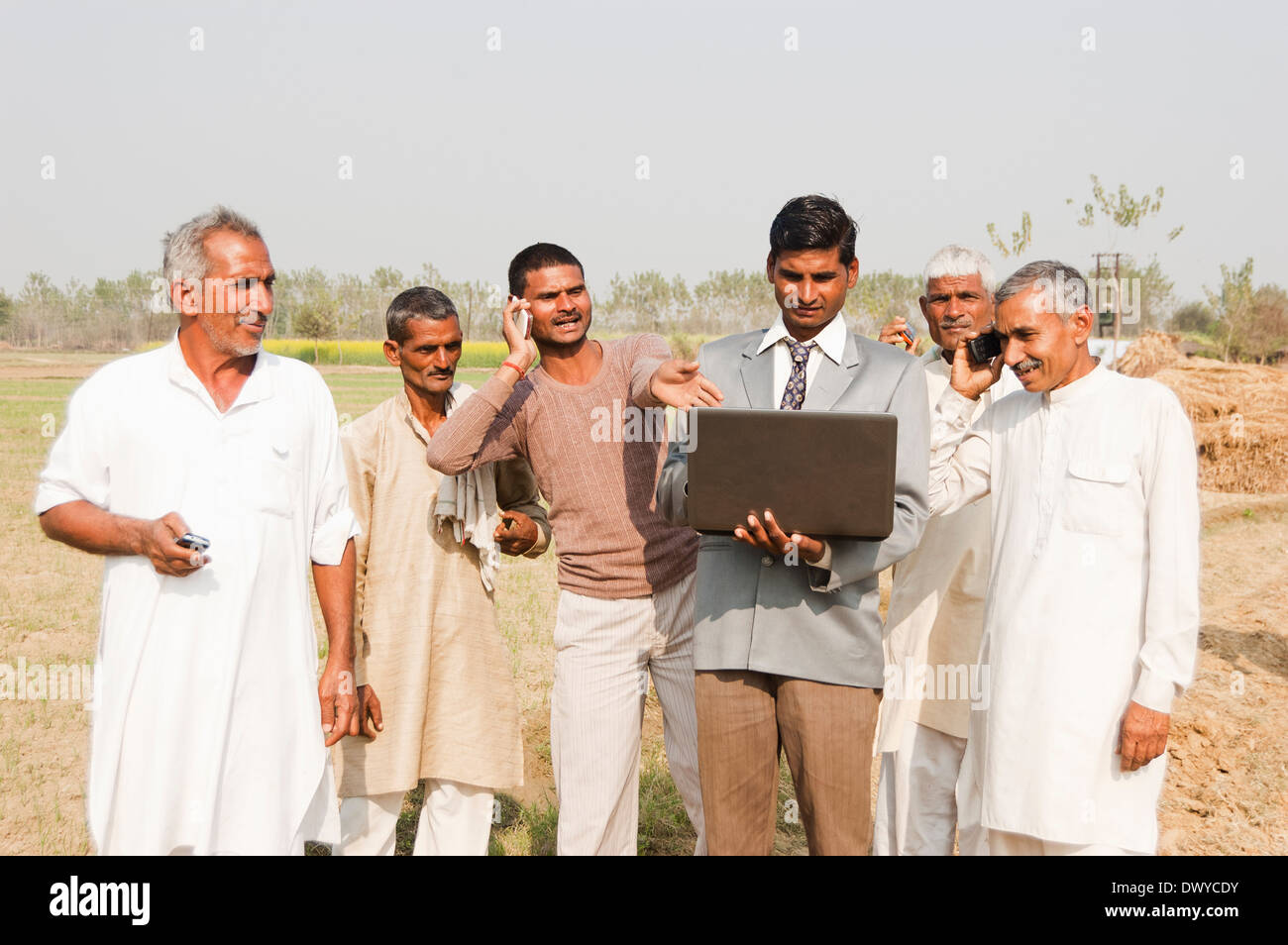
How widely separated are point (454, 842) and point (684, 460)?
5.59 feet

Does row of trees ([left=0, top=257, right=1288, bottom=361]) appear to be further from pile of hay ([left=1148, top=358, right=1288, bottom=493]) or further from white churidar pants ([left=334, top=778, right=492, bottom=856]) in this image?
white churidar pants ([left=334, top=778, right=492, bottom=856])

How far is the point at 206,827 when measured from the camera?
2.78 meters

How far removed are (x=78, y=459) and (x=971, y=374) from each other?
2563 mm

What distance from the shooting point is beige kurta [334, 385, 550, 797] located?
3.82 meters

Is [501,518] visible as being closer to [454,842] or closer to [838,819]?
[454,842]

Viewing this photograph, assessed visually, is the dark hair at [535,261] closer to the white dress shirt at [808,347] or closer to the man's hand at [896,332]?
the white dress shirt at [808,347]

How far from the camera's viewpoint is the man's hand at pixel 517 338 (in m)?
3.51

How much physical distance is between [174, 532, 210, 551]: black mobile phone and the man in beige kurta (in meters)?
1.18

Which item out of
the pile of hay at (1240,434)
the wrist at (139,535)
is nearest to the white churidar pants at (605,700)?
the wrist at (139,535)

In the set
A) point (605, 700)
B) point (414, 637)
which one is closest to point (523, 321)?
point (414, 637)

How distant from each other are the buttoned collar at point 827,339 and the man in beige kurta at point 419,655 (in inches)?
47.2

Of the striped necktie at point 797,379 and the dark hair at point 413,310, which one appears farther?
the dark hair at point 413,310

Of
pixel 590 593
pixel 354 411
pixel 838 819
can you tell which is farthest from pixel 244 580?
pixel 354 411

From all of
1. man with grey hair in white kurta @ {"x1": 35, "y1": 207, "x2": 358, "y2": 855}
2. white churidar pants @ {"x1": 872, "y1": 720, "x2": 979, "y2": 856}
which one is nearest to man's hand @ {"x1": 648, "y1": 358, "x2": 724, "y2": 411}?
man with grey hair in white kurta @ {"x1": 35, "y1": 207, "x2": 358, "y2": 855}
